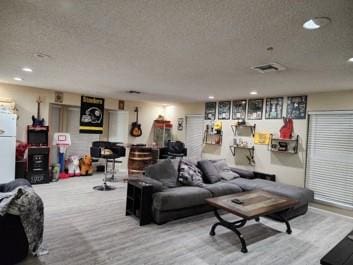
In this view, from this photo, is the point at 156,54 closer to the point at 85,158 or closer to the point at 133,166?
the point at 133,166

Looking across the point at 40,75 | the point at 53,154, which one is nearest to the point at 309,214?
the point at 40,75

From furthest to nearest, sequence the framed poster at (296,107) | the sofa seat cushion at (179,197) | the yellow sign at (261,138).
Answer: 1. the yellow sign at (261,138)
2. the framed poster at (296,107)
3. the sofa seat cushion at (179,197)

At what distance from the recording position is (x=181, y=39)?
222 cm

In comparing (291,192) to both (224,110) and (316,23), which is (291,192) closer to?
(224,110)

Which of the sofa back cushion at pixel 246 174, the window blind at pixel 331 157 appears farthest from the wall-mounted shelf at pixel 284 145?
the sofa back cushion at pixel 246 174

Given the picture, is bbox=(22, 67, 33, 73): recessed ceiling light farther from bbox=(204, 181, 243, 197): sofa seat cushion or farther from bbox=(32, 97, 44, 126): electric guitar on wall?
bbox=(204, 181, 243, 197): sofa seat cushion

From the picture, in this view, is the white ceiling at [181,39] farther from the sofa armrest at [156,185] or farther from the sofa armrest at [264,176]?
the sofa armrest at [264,176]

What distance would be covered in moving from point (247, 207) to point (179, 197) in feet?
3.41

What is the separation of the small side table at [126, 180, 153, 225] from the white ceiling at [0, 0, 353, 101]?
1.77 m

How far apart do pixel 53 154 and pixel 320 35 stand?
662cm

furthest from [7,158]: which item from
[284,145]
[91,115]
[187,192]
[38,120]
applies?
[284,145]

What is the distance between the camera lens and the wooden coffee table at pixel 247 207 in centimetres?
285

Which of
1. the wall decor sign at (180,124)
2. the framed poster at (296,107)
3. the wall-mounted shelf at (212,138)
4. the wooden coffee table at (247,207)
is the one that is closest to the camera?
the wooden coffee table at (247,207)

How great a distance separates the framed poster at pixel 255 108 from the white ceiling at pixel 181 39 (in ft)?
5.55
